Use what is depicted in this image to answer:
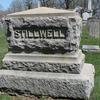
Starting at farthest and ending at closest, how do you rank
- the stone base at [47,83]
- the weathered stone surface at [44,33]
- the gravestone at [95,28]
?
the gravestone at [95,28], the weathered stone surface at [44,33], the stone base at [47,83]

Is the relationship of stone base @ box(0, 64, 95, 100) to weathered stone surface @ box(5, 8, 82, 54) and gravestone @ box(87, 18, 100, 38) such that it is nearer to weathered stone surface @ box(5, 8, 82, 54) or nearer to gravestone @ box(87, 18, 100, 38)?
weathered stone surface @ box(5, 8, 82, 54)

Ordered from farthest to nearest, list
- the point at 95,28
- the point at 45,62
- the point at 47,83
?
1. the point at 95,28
2. the point at 45,62
3. the point at 47,83

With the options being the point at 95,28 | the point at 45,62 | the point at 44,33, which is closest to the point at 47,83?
the point at 45,62

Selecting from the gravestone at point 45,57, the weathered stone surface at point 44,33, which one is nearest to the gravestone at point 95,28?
the gravestone at point 45,57

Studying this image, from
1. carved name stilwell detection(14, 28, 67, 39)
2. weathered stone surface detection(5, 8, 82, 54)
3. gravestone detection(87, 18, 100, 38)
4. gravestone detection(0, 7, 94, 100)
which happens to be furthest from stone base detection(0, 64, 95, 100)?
gravestone detection(87, 18, 100, 38)

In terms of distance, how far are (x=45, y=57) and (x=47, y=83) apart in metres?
0.44

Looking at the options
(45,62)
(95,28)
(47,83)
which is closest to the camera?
(47,83)

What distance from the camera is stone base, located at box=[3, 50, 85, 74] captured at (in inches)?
194

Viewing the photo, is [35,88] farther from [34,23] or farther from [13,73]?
[34,23]

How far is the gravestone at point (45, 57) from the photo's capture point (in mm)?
4828

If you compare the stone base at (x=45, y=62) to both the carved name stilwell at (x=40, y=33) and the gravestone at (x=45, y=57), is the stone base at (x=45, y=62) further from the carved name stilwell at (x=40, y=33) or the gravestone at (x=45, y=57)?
the carved name stilwell at (x=40, y=33)

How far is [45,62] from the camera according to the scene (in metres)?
5.01

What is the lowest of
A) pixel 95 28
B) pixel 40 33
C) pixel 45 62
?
pixel 95 28

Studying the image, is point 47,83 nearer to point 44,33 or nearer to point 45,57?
point 45,57
